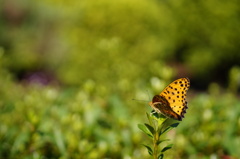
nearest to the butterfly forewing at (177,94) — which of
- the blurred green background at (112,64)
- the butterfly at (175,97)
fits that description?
the butterfly at (175,97)

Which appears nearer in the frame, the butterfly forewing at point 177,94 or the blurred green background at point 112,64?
the butterfly forewing at point 177,94

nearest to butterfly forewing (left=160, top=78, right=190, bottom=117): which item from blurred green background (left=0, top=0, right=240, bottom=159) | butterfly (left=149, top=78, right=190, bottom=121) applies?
butterfly (left=149, top=78, right=190, bottom=121)

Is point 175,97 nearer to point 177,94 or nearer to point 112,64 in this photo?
point 177,94

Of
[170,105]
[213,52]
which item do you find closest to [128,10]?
[213,52]

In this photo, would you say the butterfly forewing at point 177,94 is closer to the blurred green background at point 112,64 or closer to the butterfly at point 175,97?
the butterfly at point 175,97

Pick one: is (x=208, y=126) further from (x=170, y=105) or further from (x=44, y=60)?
(x=44, y=60)

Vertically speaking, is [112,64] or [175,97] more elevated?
[112,64]

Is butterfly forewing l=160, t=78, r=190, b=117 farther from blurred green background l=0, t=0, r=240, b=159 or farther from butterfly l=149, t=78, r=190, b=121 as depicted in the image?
blurred green background l=0, t=0, r=240, b=159

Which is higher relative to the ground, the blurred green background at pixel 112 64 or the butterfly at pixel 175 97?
the blurred green background at pixel 112 64

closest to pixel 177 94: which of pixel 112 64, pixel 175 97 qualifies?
pixel 175 97
